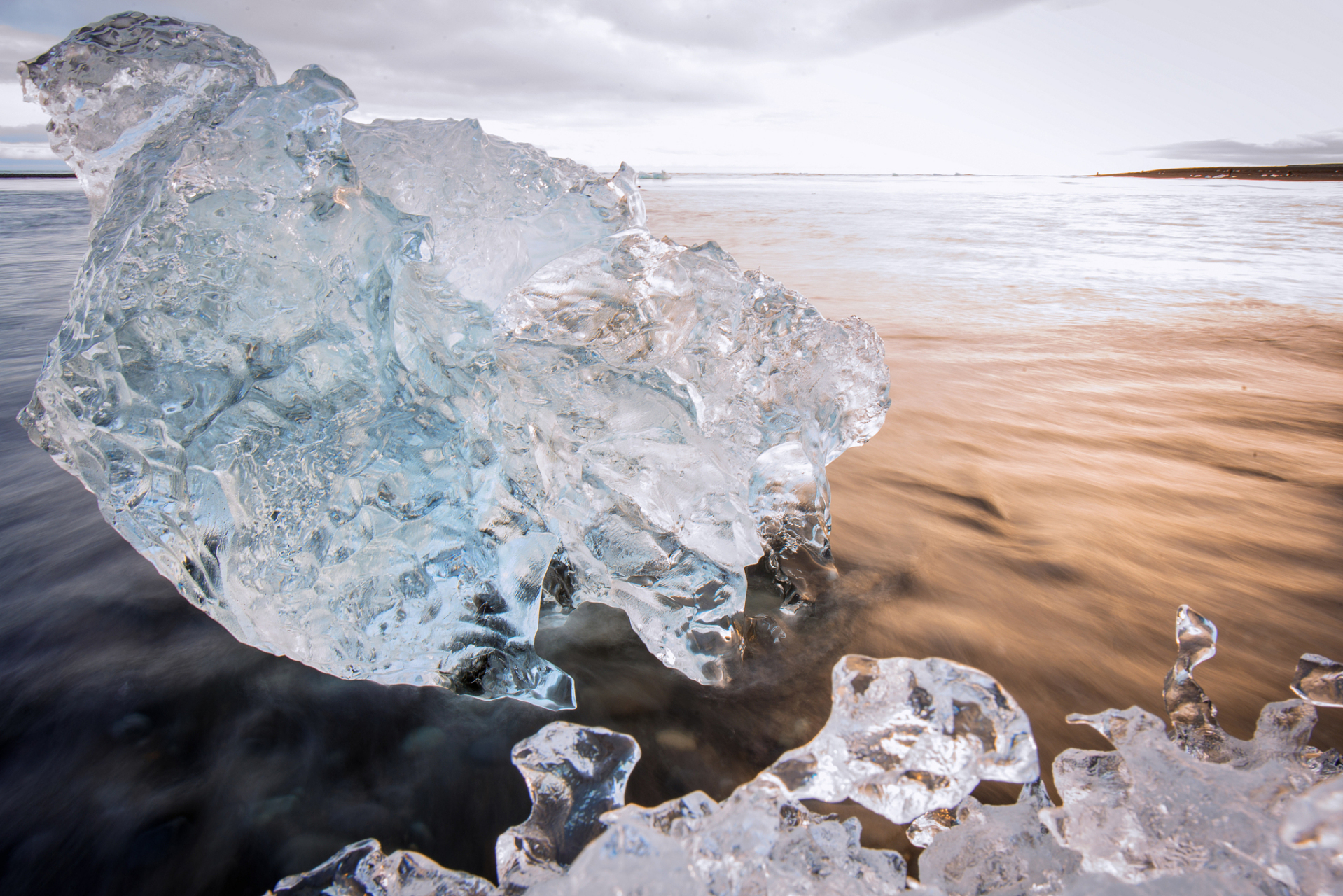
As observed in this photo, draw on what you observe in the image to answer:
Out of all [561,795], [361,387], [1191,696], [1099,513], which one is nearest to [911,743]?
[561,795]

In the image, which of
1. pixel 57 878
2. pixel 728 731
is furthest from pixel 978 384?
pixel 57 878

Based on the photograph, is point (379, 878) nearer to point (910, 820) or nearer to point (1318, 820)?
point (910, 820)

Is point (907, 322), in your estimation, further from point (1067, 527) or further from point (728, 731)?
point (728, 731)

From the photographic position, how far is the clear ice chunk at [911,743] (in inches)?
31.9

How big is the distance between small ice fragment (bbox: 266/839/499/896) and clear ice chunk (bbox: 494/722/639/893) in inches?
2.0

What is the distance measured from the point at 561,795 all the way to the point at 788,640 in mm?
643

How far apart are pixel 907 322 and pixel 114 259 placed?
14.0 ft

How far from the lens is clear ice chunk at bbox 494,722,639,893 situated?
2.70 feet

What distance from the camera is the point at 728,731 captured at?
1166mm

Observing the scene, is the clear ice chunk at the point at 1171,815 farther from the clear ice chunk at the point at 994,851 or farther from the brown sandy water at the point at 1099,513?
the brown sandy water at the point at 1099,513

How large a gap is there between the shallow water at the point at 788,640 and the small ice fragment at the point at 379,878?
5.0 inches

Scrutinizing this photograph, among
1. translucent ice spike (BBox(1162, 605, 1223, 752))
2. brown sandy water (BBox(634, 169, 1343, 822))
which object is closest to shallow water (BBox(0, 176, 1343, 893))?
brown sandy water (BBox(634, 169, 1343, 822))

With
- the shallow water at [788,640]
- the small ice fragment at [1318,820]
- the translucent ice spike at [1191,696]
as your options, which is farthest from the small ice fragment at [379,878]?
the translucent ice spike at [1191,696]

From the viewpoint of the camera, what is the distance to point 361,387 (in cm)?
127
